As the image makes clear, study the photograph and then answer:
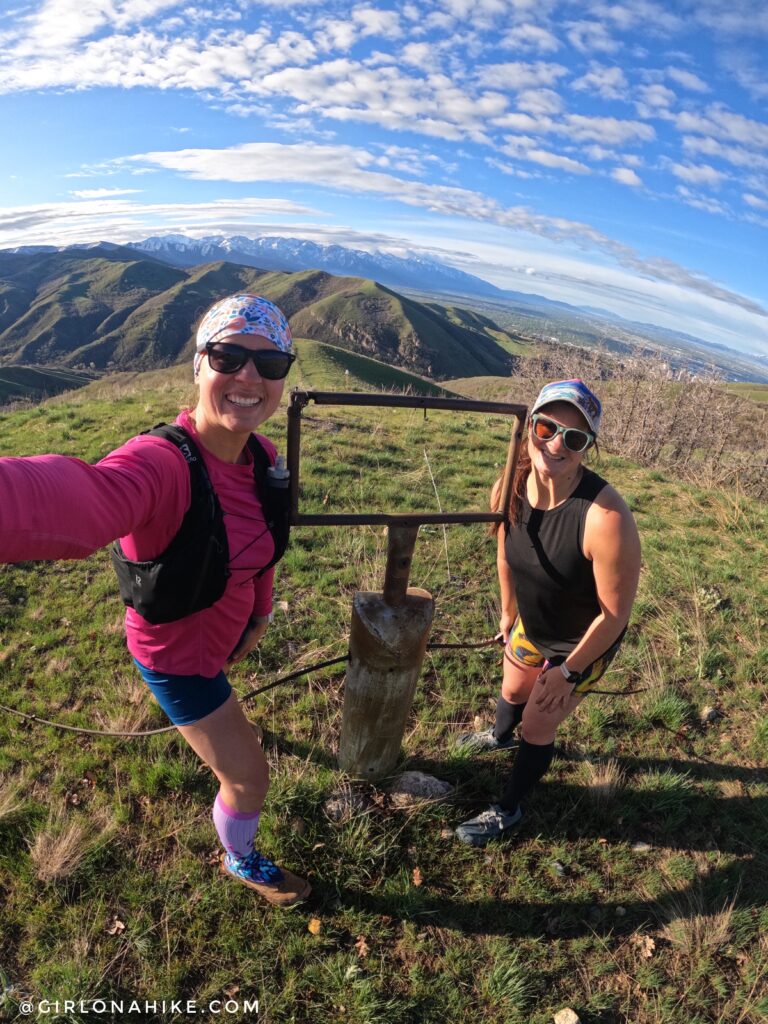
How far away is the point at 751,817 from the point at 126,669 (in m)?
4.69

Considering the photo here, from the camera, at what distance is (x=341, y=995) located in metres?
2.43

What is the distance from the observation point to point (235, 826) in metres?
2.52

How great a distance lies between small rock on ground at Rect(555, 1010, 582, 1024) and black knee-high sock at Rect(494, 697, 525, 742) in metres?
1.47

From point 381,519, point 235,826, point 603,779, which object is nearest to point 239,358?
point 381,519

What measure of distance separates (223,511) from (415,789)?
7.65 feet

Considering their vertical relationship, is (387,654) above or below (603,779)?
above

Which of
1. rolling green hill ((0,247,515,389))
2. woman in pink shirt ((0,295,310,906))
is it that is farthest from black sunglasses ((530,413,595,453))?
rolling green hill ((0,247,515,389))

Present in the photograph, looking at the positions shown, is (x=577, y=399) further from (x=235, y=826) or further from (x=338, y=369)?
(x=338, y=369)

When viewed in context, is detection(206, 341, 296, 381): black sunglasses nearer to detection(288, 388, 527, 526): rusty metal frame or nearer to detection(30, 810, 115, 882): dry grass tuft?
detection(288, 388, 527, 526): rusty metal frame

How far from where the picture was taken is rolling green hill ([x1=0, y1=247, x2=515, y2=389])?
455 ft

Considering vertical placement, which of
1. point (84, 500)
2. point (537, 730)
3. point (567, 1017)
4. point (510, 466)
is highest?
point (510, 466)

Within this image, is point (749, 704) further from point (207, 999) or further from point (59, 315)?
point (59, 315)

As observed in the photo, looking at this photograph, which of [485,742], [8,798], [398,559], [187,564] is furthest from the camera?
[485,742]

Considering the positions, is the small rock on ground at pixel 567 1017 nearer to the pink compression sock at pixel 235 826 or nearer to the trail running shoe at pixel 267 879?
the trail running shoe at pixel 267 879
